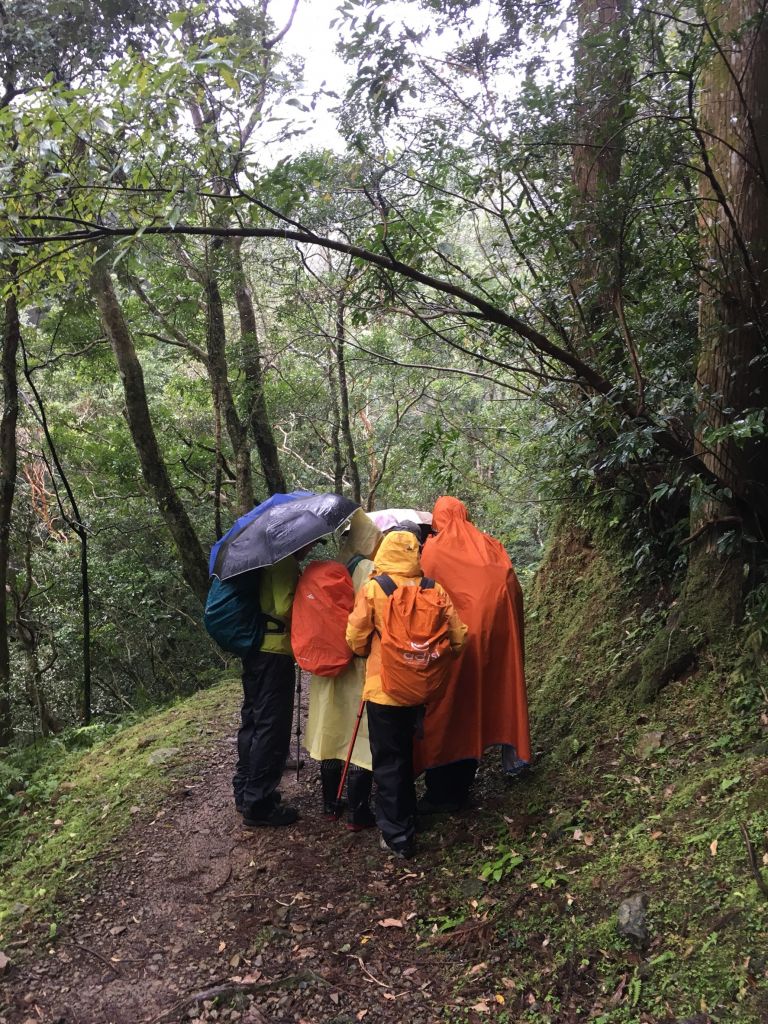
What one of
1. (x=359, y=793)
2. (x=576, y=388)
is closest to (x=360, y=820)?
(x=359, y=793)

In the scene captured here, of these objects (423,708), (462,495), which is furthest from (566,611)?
(462,495)

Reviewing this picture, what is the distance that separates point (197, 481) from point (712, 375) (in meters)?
12.4

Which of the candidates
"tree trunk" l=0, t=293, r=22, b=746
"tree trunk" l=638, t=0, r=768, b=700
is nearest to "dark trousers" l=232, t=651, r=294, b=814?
"tree trunk" l=638, t=0, r=768, b=700

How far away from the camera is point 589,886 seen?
11.6 feet

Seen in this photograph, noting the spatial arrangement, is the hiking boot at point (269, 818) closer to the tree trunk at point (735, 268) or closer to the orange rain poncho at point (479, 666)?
the orange rain poncho at point (479, 666)

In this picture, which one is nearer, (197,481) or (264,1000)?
(264,1000)

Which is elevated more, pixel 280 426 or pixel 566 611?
pixel 280 426

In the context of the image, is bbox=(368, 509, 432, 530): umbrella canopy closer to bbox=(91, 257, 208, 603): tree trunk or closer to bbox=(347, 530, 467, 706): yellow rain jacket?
bbox=(347, 530, 467, 706): yellow rain jacket

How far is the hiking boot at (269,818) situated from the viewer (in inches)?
196

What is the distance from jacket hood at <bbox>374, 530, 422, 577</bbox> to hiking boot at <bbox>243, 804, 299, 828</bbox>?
1.95 metres

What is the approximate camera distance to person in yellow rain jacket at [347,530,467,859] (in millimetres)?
4375

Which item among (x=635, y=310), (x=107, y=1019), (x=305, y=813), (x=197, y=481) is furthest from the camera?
(x=197, y=481)

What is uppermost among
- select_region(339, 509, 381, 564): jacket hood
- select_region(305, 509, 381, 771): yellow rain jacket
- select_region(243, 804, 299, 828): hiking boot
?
select_region(339, 509, 381, 564): jacket hood

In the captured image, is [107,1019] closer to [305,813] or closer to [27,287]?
[305,813]
